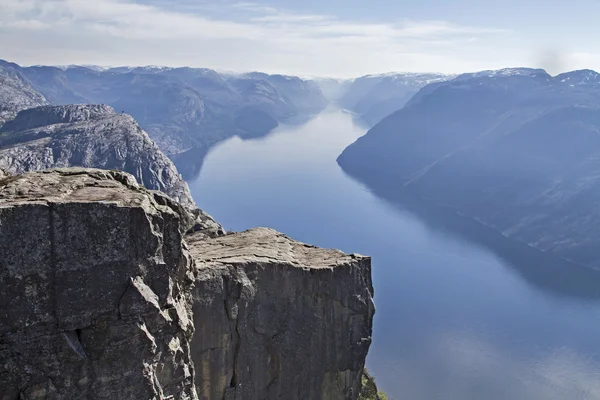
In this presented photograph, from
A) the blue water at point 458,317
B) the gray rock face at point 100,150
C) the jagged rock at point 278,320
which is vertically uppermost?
the jagged rock at point 278,320

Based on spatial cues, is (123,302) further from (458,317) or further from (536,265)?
(536,265)

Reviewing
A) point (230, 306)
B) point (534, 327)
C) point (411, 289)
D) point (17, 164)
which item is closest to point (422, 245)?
point (411, 289)

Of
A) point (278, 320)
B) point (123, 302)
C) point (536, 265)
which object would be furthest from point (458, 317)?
point (123, 302)

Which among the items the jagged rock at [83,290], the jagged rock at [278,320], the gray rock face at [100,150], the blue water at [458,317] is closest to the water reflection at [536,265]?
the blue water at [458,317]

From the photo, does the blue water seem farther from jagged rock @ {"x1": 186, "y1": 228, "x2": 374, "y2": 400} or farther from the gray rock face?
jagged rock @ {"x1": 186, "y1": 228, "x2": 374, "y2": 400}

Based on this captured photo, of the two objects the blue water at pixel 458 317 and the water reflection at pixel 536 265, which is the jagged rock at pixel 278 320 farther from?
the water reflection at pixel 536 265

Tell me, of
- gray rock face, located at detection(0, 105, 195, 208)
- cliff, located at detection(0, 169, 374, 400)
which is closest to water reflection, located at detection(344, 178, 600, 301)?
gray rock face, located at detection(0, 105, 195, 208)
